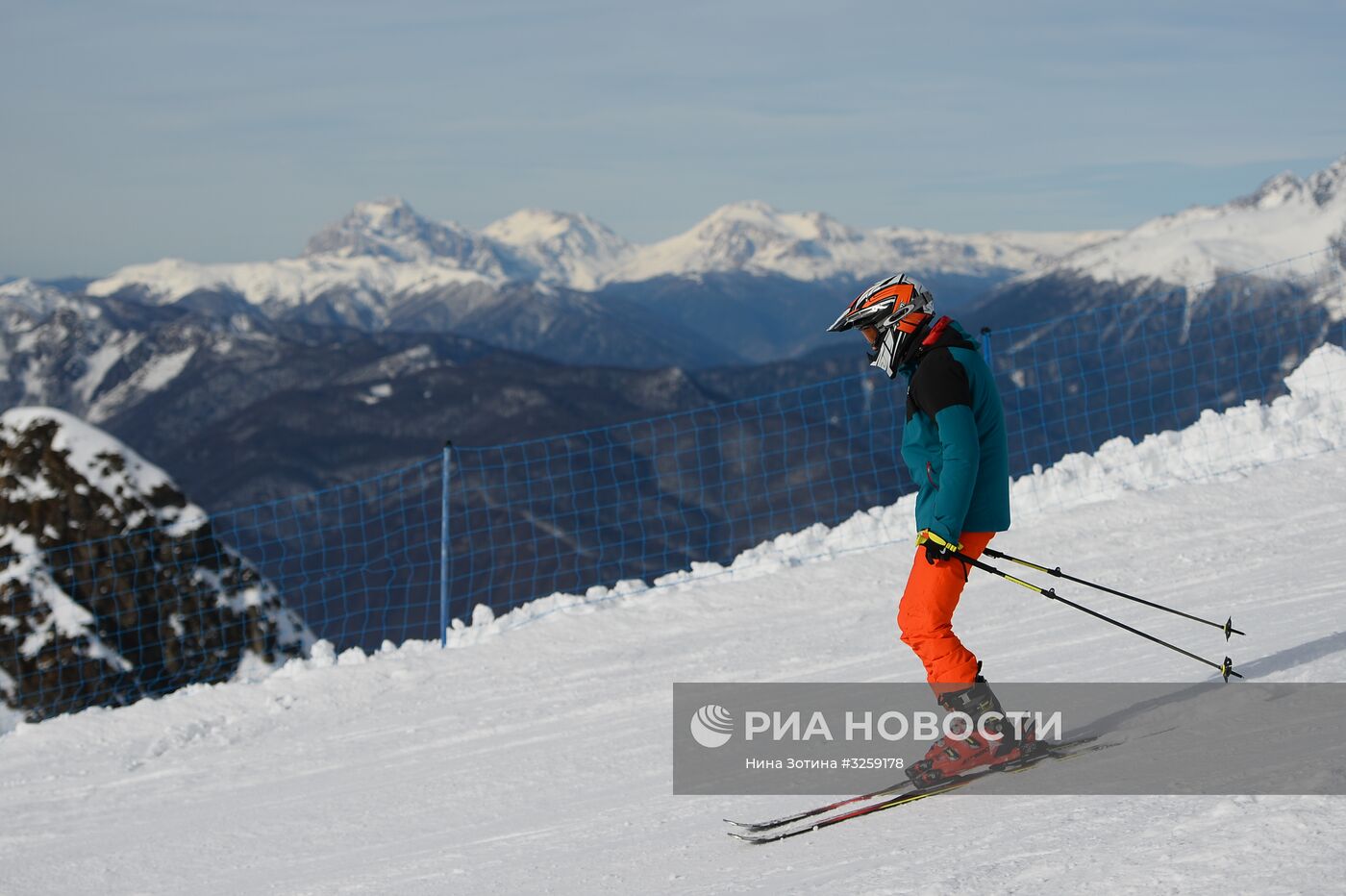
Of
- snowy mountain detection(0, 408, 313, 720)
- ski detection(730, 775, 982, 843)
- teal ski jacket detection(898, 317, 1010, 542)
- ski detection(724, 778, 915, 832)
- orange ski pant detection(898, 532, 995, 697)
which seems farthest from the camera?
snowy mountain detection(0, 408, 313, 720)

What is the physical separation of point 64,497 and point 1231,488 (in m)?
16.5

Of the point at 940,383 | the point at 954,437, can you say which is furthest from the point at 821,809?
the point at 940,383

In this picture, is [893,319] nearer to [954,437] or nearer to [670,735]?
[954,437]

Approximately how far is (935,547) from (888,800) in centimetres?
102

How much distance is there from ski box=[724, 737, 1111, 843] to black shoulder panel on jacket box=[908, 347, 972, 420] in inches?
55.1

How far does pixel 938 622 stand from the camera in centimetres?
448

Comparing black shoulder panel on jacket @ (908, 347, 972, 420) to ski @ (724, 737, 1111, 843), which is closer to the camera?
black shoulder panel on jacket @ (908, 347, 972, 420)

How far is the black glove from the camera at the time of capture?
4332mm

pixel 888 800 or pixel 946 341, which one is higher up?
pixel 946 341

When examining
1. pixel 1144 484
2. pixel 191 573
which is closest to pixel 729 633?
pixel 1144 484

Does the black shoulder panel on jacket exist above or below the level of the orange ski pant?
above

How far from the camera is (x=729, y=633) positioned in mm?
8453

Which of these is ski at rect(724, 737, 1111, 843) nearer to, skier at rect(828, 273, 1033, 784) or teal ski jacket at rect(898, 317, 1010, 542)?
skier at rect(828, 273, 1033, 784)

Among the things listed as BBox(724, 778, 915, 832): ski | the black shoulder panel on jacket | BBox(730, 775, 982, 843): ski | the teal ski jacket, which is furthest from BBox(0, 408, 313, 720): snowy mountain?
the black shoulder panel on jacket
